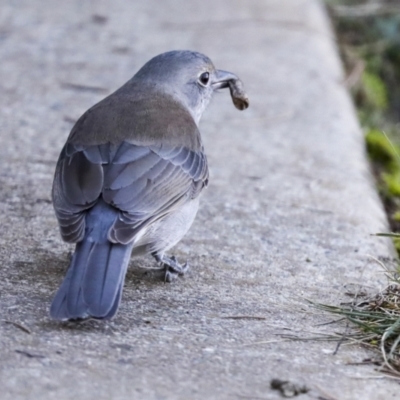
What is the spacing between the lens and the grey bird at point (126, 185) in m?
3.54

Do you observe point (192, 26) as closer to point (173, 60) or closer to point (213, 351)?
point (173, 60)

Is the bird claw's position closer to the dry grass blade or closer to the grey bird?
the grey bird

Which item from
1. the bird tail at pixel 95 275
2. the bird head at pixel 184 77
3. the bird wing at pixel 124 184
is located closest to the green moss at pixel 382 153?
the bird head at pixel 184 77

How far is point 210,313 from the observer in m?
3.85

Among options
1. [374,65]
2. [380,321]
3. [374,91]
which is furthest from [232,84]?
[374,65]

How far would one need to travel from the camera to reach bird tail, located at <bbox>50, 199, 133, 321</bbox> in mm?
3402

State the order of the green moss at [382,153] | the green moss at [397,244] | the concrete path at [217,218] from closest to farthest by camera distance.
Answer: the concrete path at [217,218] < the green moss at [397,244] < the green moss at [382,153]

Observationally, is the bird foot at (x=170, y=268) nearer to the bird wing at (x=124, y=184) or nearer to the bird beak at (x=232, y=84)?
the bird wing at (x=124, y=184)

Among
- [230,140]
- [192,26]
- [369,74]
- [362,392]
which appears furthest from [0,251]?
[369,74]

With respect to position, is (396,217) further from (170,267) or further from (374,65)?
(374,65)

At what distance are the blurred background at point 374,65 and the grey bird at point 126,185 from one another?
2.47 metres

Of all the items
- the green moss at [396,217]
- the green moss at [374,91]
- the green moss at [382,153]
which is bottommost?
the green moss at [374,91]

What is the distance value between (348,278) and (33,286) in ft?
5.04

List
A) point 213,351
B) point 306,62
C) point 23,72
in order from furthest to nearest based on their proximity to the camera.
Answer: point 306,62
point 23,72
point 213,351
